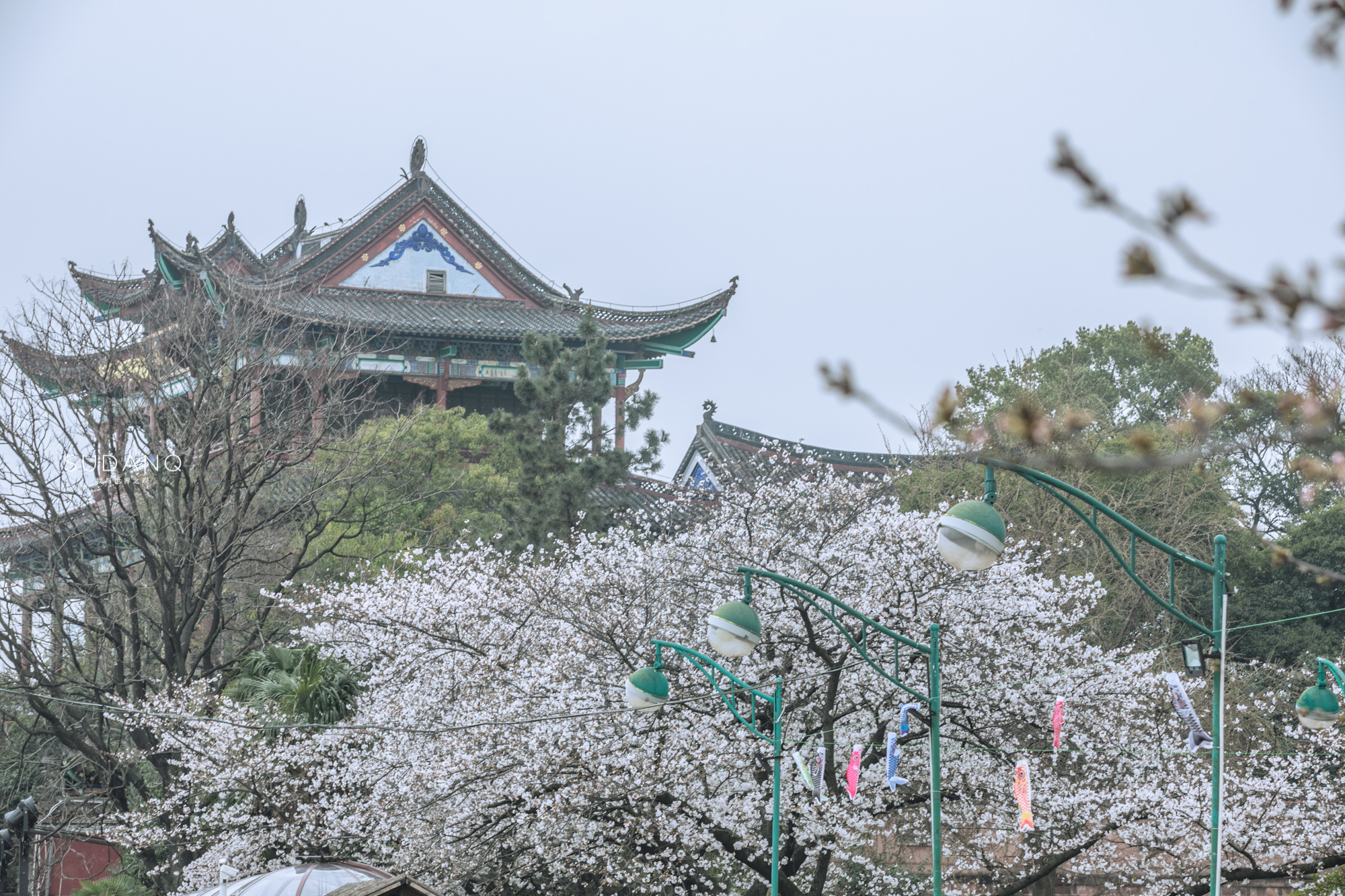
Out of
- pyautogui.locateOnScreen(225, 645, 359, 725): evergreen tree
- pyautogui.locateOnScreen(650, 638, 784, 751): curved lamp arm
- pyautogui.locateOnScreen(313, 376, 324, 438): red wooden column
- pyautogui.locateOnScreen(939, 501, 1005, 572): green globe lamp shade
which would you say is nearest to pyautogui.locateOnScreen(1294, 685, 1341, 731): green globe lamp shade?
pyautogui.locateOnScreen(939, 501, 1005, 572): green globe lamp shade

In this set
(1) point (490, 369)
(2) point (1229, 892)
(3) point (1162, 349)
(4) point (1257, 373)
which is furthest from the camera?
(1) point (490, 369)

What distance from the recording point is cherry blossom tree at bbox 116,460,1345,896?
48.5 feet

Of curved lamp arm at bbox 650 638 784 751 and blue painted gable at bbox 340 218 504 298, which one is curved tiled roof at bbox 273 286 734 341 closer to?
blue painted gable at bbox 340 218 504 298

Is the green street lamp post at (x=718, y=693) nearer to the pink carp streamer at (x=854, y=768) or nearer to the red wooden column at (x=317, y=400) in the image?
the pink carp streamer at (x=854, y=768)

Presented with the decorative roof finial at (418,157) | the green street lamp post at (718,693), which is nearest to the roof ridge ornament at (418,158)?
the decorative roof finial at (418,157)

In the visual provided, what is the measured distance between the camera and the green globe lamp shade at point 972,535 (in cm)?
672

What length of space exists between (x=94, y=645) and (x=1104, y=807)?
56.2 feet

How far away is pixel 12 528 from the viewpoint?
23656 mm

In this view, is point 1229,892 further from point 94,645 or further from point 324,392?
point 324,392

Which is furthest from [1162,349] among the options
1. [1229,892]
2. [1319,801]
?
[1229,892]

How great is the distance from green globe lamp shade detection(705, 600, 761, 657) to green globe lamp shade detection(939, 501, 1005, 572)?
3.61 meters

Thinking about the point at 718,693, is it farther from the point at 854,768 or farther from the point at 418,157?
the point at 418,157

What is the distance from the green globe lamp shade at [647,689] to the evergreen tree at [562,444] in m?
9.93

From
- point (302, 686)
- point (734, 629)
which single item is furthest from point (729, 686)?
point (302, 686)
